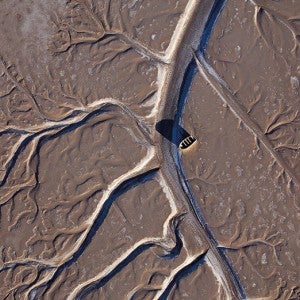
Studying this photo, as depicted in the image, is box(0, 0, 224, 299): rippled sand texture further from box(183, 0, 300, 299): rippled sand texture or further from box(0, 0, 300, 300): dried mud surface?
box(183, 0, 300, 299): rippled sand texture

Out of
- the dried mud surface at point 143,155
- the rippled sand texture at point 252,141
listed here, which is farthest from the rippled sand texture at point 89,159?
the rippled sand texture at point 252,141

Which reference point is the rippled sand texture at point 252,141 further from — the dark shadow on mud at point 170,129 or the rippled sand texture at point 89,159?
the rippled sand texture at point 89,159

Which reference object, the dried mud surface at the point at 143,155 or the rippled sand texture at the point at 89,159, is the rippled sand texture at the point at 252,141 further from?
the rippled sand texture at the point at 89,159

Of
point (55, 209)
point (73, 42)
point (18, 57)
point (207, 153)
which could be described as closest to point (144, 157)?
point (207, 153)

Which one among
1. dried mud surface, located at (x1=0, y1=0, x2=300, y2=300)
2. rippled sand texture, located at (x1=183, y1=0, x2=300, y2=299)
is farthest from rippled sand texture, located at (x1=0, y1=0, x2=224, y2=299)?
rippled sand texture, located at (x1=183, y1=0, x2=300, y2=299)

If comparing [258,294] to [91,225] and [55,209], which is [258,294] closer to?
[91,225]

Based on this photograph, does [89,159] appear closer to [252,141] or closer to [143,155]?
[143,155]

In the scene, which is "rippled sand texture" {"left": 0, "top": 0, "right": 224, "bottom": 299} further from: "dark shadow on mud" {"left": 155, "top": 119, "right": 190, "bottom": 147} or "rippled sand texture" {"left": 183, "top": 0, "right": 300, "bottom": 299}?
"rippled sand texture" {"left": 183, "top": 0, "right": 300, "bottom": 299}
